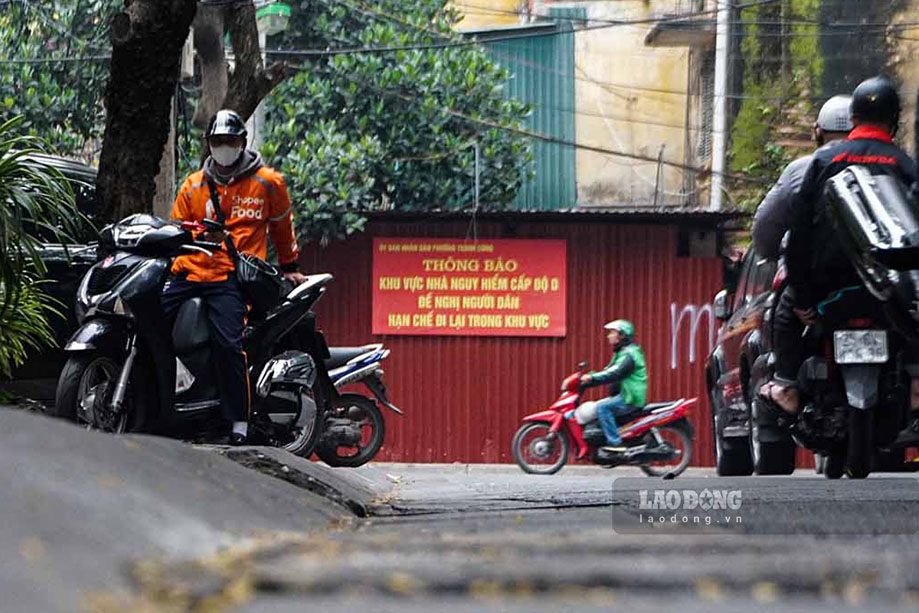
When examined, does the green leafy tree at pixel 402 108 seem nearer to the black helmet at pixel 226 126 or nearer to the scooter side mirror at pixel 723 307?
the scooter side mirror at pixel 723 307

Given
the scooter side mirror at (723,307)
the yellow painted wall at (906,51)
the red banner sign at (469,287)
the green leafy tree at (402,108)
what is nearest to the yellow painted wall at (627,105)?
the yellow painted wall at (906,51)

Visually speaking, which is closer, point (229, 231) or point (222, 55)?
Answer: point (229, 231)

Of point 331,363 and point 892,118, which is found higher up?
point 892,118

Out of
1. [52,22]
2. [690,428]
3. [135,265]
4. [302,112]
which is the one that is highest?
A: [52,22]

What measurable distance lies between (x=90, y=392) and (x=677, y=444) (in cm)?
995

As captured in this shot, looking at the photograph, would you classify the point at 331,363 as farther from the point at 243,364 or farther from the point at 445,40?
the point at 445,40

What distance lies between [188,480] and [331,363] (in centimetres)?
597

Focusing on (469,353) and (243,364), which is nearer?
(243,364)

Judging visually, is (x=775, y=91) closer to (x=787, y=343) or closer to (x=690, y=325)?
(x=690, y=325)

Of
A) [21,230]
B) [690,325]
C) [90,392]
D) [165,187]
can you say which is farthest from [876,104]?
[690,325]

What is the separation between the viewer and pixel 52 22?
18828mm

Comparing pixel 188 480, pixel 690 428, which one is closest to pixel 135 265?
pixel 188 480

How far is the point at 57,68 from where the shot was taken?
1862 centimetres

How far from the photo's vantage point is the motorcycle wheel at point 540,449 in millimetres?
15641
